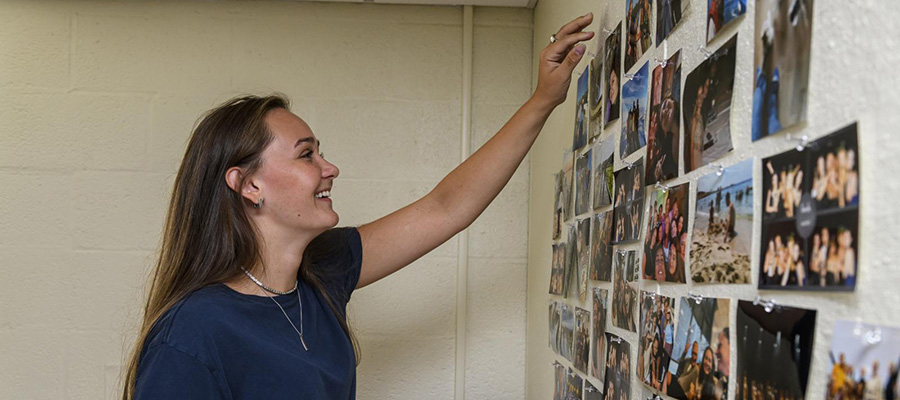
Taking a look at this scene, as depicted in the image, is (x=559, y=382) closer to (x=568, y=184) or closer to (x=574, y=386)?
(x=574, y=386)

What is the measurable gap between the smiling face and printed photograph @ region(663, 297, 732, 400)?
0.77 metres

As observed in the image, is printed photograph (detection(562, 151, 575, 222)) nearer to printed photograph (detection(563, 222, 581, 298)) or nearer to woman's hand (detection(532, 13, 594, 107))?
printed photograph (detection(563, 222, 581, 298))

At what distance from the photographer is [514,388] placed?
2584 millimetres

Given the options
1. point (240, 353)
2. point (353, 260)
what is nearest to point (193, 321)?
point (240, 353)

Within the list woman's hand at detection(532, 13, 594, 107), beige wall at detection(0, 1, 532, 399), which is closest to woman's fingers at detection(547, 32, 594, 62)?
woman's hand at detection(532, 13, 594, 107)

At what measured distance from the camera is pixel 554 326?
196 cm

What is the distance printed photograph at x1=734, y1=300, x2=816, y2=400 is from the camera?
695mm

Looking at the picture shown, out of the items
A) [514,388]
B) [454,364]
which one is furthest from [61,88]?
[514,388]

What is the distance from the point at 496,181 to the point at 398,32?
107 cm

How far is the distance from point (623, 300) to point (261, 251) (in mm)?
720

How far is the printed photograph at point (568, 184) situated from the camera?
69.6 inches

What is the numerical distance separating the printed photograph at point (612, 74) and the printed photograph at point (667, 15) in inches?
8.4

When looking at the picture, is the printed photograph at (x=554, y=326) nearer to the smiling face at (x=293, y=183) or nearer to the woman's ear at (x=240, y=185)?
the smiling face at (x=293, y=183)

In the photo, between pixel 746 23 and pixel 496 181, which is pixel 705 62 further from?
pixel 496 181
